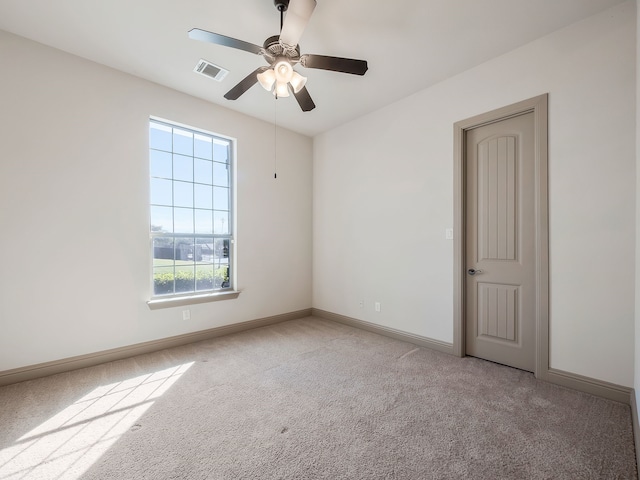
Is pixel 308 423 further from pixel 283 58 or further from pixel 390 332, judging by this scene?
pixel 283 58

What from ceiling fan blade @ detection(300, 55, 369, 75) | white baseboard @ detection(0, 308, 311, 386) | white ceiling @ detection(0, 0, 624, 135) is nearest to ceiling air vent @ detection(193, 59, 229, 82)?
white ceiling @ detection(0, 0, 624, 135)

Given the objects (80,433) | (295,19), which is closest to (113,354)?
(80,433)

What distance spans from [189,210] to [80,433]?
2.38 meters

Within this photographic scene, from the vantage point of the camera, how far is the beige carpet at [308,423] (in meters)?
1.57

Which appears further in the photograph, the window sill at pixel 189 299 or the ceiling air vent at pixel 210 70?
the window sill at pixel 189 299

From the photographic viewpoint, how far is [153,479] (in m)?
1.48

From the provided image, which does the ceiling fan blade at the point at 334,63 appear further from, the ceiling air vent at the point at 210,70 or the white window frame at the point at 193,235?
the white window frame at the point at 193,235

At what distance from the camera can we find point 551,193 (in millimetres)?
2475

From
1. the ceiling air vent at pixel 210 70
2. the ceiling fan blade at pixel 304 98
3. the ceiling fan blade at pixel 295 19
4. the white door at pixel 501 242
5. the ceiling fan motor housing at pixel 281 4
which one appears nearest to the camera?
the ceiling fan blade at pixel 295 19

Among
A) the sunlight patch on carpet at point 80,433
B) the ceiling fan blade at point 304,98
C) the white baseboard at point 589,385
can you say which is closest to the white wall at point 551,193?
the white baseboard at point 589,385

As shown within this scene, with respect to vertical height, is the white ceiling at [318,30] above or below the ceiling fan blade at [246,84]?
above

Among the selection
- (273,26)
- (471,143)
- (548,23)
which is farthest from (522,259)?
(273,26)

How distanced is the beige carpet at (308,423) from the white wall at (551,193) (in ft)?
1.79

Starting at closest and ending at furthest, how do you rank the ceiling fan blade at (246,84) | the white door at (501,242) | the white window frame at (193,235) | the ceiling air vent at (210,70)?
the ceiling fan blade at (246,84), the white door at (501,242), the ceiling air vent at (210,70), the white window frame at (193,235)
